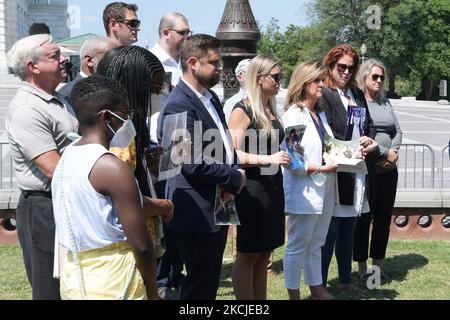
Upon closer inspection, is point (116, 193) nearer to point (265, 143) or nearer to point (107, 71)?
point (107, 71)

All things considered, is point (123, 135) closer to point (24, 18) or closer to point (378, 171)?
point (378, 171)

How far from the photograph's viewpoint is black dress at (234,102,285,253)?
14.9ft

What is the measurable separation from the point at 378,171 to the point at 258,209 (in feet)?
6.19

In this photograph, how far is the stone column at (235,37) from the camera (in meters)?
7.57

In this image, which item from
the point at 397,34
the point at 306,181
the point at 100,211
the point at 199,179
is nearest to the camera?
the point at 100,211

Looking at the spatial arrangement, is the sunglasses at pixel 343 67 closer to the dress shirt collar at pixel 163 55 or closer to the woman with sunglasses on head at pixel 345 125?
the woman with sunglasses on head at pixel 345 125

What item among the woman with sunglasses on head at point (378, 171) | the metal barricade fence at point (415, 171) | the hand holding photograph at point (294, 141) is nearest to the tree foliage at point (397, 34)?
the metal barricade fence at point (415, 171)

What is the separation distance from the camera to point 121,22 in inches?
222

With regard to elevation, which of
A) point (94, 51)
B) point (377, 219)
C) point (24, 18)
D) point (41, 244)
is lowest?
point (377, 219)

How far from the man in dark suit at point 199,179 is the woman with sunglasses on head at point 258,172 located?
43 cm

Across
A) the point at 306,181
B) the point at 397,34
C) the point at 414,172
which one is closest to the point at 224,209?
the point at 306,181

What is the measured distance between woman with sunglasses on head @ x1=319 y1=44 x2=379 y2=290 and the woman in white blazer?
284mm

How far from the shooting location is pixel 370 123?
5.88 meters

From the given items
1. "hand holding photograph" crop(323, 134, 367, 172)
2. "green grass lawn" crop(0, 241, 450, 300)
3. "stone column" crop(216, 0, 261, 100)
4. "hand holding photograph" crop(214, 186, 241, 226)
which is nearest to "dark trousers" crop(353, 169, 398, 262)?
"green grass lawn" crop(0, 241, 450, 300)
